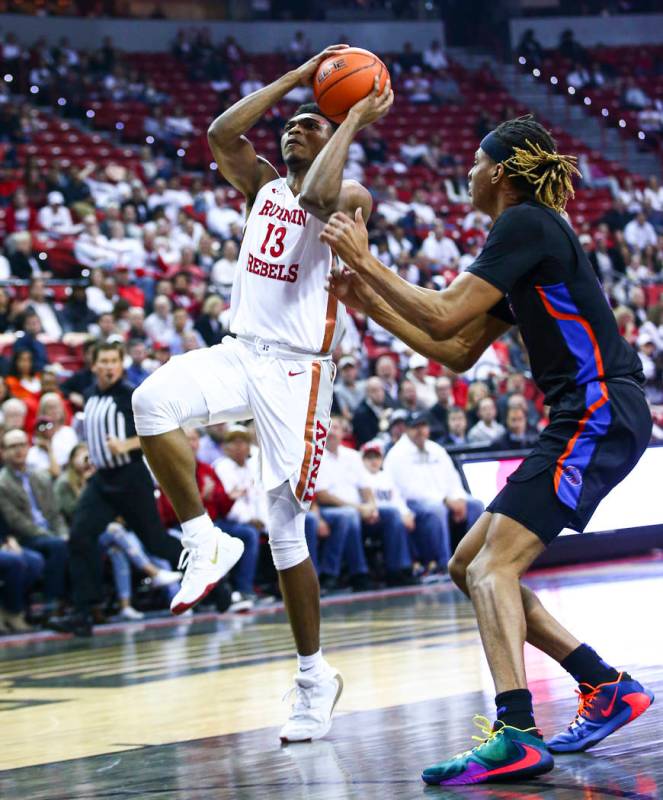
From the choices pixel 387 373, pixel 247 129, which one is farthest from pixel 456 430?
pixel 247 129

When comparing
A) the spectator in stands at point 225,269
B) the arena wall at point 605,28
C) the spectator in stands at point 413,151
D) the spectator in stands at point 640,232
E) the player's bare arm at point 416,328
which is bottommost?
the player's bare arm at point 416,328

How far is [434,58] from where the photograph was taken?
2616 centimetres

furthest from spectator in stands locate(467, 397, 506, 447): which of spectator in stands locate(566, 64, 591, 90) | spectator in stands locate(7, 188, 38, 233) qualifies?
spectator in stands locate(566, 64, 591, 90)

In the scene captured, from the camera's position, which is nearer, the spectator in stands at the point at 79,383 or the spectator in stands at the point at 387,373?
the spectator in stands at the point at 79,383

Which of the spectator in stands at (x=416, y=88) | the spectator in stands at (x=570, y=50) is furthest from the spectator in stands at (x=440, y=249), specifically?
the spectator in stands at (x=570, y=50)

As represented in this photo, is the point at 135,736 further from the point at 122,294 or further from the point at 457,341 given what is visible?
the point at 122,294

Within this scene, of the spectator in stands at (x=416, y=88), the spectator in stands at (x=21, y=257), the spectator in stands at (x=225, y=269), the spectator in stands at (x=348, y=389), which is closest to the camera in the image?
the spectator in stands at (x=348, y=389)

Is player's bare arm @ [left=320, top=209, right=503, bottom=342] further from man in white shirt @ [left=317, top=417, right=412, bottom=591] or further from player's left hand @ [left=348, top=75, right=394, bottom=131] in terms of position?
man in white shirt @ [left=317, top=417, right=412, bottom=591]

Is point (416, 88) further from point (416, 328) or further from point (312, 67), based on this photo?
point (416, 328)

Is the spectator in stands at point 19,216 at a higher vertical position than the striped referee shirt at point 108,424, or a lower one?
higher

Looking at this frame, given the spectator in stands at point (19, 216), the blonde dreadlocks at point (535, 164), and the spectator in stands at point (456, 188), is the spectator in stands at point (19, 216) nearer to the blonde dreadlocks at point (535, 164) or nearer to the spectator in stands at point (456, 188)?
the spectator in stands at point (456, 188)

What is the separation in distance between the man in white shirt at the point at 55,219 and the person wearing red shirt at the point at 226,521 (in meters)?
6.09

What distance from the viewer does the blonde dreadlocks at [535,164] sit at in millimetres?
3932

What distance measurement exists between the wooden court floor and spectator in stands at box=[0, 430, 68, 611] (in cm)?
69
